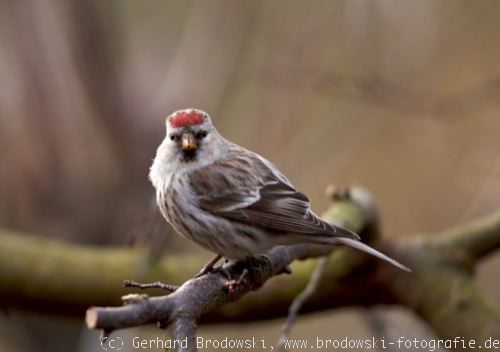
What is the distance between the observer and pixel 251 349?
5141mm

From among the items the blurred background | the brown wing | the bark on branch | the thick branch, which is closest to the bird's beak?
the brown wing

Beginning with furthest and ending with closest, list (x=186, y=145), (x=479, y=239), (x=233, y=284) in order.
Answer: (x=479, y=239) < (x=186, y=145) < (x=233, y=284)

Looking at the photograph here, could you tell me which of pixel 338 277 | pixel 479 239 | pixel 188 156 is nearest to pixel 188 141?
pixel 188 156

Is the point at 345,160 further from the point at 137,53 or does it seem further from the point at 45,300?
the point at 45,300

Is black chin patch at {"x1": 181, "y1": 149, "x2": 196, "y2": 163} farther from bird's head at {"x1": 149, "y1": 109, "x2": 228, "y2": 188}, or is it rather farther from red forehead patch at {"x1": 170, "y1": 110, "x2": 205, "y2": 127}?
red forehead patch at {"x1": 170, "y1": 110, "x2": 205, "y2": 127}

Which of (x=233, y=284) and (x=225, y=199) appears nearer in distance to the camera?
(x=233, y=284)

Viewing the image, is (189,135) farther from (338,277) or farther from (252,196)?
(338,277)

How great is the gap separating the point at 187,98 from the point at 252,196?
2.22 meters

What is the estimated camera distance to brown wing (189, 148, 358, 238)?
124 inches

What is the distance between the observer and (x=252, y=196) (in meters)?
3.28

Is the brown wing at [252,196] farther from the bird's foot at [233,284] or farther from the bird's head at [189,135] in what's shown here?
the bird's foot at [233,284]

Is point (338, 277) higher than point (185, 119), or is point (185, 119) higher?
point (185, 119)

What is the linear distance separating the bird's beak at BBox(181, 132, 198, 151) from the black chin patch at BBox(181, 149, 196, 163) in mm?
60

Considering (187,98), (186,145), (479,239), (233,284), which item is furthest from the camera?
(187,98)
